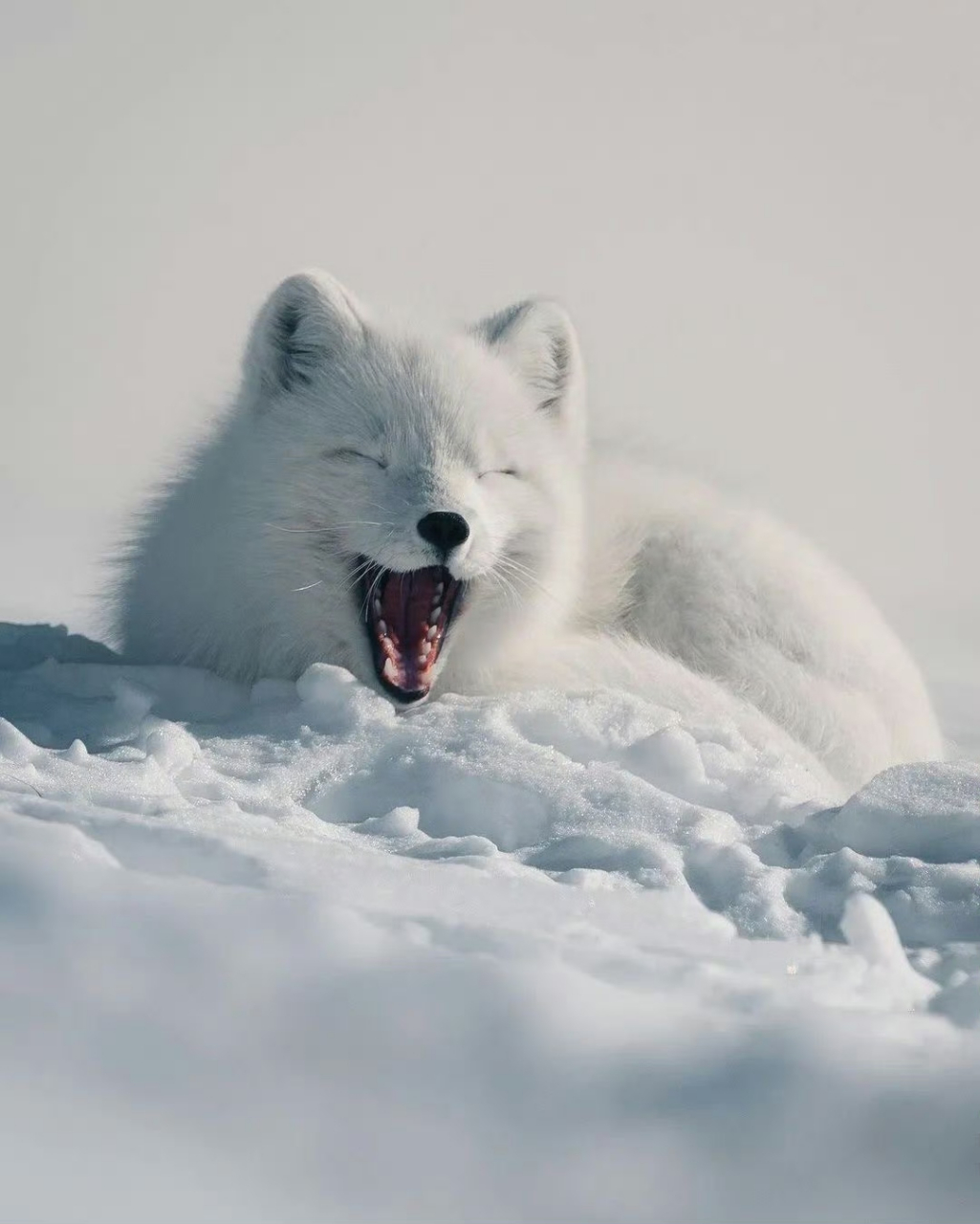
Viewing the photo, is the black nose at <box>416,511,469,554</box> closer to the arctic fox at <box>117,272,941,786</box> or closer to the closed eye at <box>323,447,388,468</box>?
the arctic fox at <box>117,272,941,786</box>

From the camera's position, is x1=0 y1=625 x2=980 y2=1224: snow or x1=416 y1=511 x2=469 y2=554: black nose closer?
x1=0 y1=625 x2=980 y2=1224: snow

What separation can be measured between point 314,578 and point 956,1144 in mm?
2254

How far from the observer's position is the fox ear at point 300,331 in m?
3.70

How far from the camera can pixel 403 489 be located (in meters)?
3.34

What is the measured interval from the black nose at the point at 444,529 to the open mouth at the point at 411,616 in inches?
9.2

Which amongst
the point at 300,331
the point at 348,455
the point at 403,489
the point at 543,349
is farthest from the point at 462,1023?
the point at 543,349

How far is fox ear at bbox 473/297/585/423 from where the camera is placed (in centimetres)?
394

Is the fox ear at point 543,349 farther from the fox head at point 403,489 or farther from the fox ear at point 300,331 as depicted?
the fox ear at point 300,331

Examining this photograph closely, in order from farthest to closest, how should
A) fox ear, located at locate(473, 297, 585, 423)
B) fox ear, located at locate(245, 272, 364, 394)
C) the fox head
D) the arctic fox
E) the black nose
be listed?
fox ear, located at locate(473, 297, 585, 423)
fox ear, located at locate(245, 272, 364, 394)
the arctic fox
the fox head
the black nose

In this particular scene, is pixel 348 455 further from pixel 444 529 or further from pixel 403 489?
pixel 444 529

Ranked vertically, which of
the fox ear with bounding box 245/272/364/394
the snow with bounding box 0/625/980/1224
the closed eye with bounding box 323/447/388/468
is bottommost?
the snow with bounding box 0/625/980/1224

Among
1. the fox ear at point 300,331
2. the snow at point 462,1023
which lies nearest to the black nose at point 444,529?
the fox ear at point 300,331

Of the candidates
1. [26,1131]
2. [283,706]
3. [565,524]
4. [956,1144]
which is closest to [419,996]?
[26,1131]

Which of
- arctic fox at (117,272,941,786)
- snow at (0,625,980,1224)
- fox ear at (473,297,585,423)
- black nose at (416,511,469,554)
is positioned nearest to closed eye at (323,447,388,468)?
arctic fox at (117,272,941,786)
